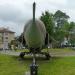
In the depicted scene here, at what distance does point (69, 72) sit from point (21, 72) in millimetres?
2676

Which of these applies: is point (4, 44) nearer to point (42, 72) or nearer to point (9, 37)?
point (9, 37)

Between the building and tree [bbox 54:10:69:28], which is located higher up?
tree [bbox 54:10:69:28]

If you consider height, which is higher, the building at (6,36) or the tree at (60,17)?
the tree at (60,17)

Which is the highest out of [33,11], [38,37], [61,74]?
[33,11]

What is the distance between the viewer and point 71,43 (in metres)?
93.8

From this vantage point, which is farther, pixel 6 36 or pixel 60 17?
pixel 6 36

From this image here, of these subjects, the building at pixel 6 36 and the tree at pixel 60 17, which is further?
the building at pixel 6 36

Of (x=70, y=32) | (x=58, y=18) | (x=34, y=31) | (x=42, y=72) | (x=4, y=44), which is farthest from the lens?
(x=4, y=44)

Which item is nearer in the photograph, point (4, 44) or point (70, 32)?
point (70, 32)

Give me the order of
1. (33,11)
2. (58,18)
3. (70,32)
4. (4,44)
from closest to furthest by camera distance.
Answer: (33,11) < (70,32) < (58,18) < (4,44)

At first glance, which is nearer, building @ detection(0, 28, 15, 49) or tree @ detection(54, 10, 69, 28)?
tree @ detection(54, 10, 69, 28)

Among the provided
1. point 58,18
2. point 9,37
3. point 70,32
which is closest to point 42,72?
point 70,32

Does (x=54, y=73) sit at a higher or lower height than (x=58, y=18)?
lower

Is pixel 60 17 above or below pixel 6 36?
above
